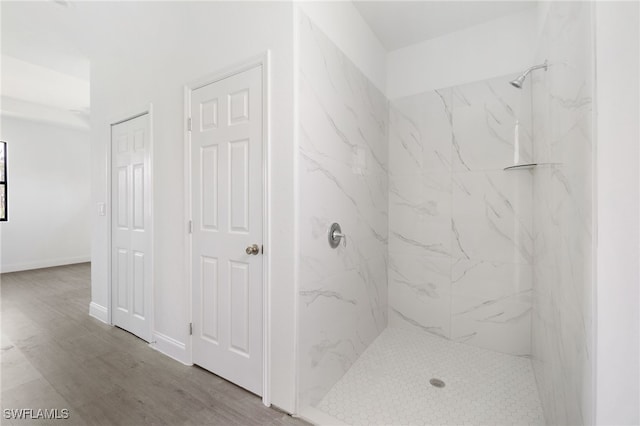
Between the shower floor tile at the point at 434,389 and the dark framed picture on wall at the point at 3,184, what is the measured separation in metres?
6.82

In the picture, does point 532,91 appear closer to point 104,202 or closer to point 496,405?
point 496,405

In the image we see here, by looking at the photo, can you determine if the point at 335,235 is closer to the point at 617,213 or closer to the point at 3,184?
the point at 617,213

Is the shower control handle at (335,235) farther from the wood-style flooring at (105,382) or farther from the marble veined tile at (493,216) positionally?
the marble veined tile at (493,216)

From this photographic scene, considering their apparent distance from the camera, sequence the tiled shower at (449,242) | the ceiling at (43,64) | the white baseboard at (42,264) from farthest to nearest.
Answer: the white baseboard at (42,264)
the ceiling at (43,64)
the tiled shower at (449,242)

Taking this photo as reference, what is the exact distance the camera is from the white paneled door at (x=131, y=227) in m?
2.52

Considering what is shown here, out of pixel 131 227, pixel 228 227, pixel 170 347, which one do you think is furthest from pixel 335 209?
pixel 131 227

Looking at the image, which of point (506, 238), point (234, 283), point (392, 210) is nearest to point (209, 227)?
point (234, 283)

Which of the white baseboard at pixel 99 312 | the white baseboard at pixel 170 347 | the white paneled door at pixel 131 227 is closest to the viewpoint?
the white baseboard at pixel 170 347

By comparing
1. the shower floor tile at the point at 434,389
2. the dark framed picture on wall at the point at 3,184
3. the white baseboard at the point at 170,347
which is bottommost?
the shower floor tile at the point at 434,389

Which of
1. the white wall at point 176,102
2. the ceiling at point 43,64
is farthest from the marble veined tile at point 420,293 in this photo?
the ceiling at point 43,64

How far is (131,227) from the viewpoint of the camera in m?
2.69

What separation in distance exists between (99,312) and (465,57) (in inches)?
178

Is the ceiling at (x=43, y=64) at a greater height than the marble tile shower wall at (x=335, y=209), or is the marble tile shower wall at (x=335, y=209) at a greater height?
the ceiling at (x=43, y=64)

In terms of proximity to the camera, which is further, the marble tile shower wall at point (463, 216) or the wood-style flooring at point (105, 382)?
the marble tile shower wall at point (463, 216)
